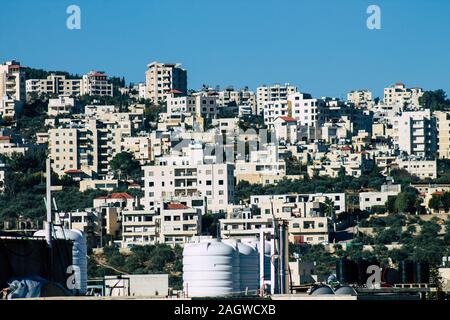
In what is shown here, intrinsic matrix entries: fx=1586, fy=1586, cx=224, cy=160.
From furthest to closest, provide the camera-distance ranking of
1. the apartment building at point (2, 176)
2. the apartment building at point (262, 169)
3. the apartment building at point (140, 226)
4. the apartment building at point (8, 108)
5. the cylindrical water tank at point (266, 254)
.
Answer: the apartment building at point (8, 108)
the apartment building at point (262, 169)
the apartment building at point (2, 176)
the apartment building at point (140, 226)
the cylindrical water tank at point (266, 254)

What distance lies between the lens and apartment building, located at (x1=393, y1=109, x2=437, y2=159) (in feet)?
242

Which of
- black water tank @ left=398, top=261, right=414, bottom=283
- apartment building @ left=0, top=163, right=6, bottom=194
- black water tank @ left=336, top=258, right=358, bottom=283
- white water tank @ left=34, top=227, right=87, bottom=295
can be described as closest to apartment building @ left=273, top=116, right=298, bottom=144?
apartment building @ left=0, top=163, right=6, bottom=194

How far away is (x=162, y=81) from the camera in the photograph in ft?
293

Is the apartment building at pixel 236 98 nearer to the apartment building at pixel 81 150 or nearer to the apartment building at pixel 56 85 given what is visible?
the apartment building at pixel 56 85

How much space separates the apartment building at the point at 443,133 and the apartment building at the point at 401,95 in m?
13.0

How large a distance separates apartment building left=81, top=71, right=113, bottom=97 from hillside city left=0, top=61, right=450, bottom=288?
82 millimetres

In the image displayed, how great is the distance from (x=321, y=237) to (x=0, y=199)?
12503 millimetres

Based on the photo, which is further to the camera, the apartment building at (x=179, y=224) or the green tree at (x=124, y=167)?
the green tree at (x=124, y=167)

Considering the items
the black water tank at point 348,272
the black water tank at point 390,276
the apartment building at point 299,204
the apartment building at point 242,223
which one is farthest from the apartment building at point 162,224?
the black water tank at point 390,276

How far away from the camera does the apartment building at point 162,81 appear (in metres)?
88.2

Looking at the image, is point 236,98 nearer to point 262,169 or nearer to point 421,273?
point 262,169

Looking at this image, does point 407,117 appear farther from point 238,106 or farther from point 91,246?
point 91,246

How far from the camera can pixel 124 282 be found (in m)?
20.8

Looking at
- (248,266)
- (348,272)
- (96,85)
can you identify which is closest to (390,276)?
(348,272)
